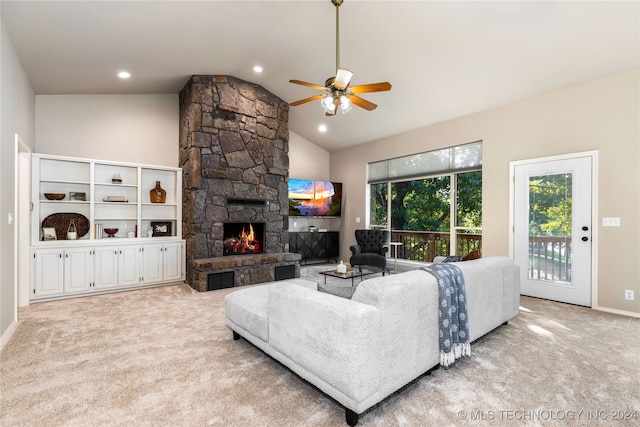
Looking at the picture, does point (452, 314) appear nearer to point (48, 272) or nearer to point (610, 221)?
point (610, 221)

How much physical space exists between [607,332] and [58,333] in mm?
5506

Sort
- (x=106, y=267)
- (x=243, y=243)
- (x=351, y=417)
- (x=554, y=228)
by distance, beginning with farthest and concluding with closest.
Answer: (x=243, y=243) < (x=106, y=267) < (x=554, y=228) < (x=351, y=417)

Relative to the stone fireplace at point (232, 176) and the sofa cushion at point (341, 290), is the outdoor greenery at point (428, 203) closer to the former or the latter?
the stone fireplace at point (232, 176)

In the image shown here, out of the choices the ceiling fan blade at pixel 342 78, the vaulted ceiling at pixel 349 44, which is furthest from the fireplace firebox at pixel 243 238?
the ceiling fan blade at pixel 342 78

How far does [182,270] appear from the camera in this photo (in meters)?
5.23

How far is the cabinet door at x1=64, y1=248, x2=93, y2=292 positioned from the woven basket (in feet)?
1.59

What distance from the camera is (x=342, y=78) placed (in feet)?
9.78

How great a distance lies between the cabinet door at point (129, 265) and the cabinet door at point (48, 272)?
689mm

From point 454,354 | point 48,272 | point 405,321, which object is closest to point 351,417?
point 405,321

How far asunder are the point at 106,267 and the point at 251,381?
3634 mm

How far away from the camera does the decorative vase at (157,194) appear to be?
5.20m

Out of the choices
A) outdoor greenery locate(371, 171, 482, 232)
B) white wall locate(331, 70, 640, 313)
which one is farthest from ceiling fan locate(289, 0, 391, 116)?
outdoor greenery locate(371, 171, 482, 232)

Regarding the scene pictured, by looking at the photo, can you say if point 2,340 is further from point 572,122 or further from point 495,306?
point 572,122

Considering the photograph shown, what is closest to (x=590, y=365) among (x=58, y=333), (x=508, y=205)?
(x=508, y=205)
